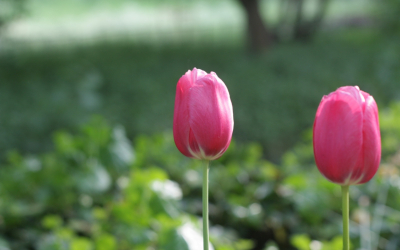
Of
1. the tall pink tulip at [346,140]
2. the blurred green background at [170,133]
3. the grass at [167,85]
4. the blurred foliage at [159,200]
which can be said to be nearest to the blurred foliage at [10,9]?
the blurred green background at [170,133]

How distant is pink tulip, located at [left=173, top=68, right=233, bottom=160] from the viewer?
0.70 meters

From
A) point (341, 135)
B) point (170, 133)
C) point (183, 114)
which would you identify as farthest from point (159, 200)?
point (170, 133)

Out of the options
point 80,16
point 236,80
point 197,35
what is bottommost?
point 236,80

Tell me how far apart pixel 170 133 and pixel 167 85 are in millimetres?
4740

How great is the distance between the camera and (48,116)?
17.7 ft

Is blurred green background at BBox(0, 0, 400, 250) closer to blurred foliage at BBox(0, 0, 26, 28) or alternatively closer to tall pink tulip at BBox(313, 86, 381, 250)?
blurred foliage at BBox(0, 0, 26, 28)

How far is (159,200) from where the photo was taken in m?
1.35

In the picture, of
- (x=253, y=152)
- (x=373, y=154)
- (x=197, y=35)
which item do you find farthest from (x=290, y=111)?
(x=197, y=35)

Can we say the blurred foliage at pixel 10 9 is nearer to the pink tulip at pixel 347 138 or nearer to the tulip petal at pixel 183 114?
the tulip petal at pixel 183 114

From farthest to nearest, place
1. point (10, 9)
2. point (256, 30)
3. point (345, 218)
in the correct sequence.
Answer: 1. point (256, 30)
2. point (10, 9)
3. point (345, 218)

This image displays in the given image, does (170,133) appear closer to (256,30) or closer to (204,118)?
(204,118)

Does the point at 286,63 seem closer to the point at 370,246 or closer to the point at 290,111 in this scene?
the point at 290,111

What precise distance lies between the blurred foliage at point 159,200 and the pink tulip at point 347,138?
2.28ft

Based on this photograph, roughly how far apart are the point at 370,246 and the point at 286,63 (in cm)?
758
